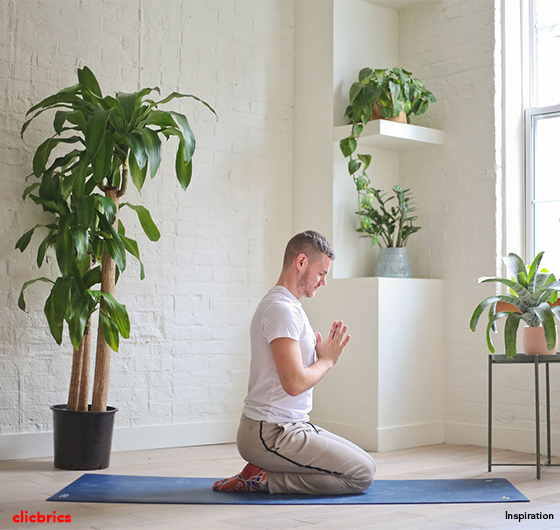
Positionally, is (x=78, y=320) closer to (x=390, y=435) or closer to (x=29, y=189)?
(x=29, y=189)

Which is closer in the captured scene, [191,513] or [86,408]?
[191,513]

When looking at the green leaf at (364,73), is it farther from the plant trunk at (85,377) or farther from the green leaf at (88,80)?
the plant trunk at (85,377)

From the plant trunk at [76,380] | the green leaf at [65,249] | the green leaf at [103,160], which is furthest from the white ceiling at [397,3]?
the plant trunk at [76,380]

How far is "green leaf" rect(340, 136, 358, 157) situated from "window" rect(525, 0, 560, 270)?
3.48 feet

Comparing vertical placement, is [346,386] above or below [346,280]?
below

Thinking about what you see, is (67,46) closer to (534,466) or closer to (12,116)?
(12,116)

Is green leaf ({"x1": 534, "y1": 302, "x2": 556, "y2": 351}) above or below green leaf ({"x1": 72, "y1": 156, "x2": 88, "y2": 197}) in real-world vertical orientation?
below

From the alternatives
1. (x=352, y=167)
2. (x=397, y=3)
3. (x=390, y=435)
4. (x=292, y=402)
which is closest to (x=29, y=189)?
(x=292, y=402)

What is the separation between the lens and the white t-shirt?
3.19m

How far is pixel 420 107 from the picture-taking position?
5078 mm

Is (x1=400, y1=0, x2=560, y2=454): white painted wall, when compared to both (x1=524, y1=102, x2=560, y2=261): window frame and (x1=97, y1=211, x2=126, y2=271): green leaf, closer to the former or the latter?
(x1=524, y1=102, x2=560, y2=261): window frame

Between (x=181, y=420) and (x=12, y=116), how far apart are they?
1972 mm

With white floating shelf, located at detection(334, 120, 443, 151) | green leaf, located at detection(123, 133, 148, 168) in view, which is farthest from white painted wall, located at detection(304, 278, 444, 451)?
green leaf, located at detection(123, 133, 148, 168)

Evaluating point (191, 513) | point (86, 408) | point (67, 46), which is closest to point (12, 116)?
point (67, 46)
